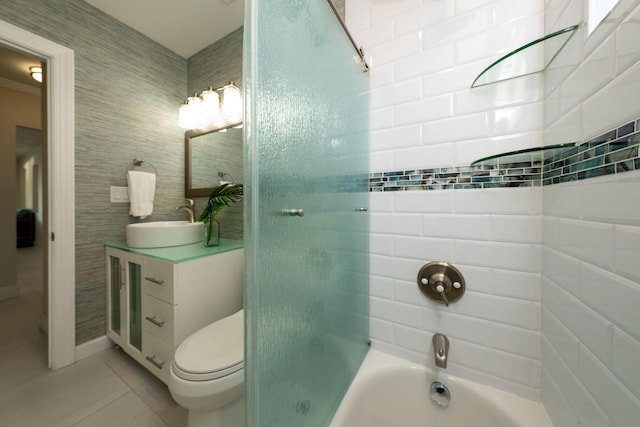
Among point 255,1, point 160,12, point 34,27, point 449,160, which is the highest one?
point 160,12

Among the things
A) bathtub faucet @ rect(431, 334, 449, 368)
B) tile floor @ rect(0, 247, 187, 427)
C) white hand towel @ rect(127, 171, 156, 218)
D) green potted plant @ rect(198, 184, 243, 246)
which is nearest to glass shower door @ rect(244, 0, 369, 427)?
bathtub faucet @ rect(431, 334, 449, 368)

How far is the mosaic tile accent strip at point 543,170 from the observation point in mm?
395

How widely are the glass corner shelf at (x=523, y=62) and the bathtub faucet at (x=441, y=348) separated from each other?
967 millimetres

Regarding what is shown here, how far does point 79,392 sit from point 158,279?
760 millimetres

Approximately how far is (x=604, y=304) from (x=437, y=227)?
47 cm

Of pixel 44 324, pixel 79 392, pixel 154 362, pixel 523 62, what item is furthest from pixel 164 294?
pixel 523 62

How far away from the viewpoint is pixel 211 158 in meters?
1.75

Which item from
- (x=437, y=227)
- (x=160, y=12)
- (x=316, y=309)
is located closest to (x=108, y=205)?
(x=160, y=12)

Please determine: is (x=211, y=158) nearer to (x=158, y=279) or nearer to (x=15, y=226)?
(x=158, y=279)

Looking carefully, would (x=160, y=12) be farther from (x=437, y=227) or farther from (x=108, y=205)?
(x=437, y=227)

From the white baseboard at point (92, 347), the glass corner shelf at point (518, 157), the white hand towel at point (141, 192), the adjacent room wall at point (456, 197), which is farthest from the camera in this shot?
the white hand towel at point (141, 192)

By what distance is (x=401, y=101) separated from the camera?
0.94 metres

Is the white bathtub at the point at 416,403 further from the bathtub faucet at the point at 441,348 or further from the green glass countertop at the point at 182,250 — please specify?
the green glass countertop at the point at 182,250

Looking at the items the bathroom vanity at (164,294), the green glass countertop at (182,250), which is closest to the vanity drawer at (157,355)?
the bathroom vanity at (164,294)
